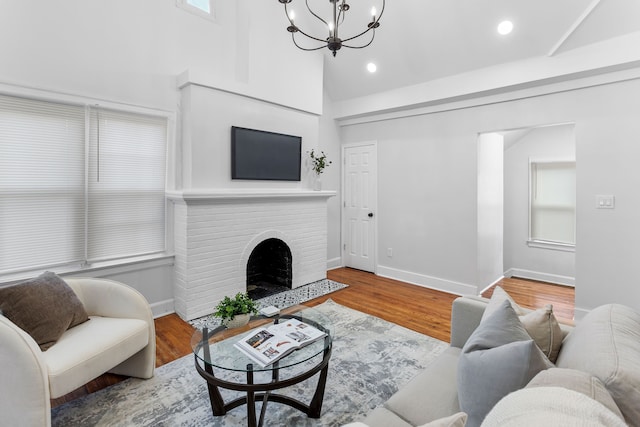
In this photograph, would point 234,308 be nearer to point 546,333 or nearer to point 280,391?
point 280,391

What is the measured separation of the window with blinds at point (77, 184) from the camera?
262cm

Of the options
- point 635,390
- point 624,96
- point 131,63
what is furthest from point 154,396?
point 624,96

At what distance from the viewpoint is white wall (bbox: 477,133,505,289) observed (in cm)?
422

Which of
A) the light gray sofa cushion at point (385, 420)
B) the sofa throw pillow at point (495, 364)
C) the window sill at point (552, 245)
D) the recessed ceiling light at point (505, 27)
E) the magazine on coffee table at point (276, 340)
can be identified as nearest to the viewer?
the sofa throw pillow at point (495, 364)

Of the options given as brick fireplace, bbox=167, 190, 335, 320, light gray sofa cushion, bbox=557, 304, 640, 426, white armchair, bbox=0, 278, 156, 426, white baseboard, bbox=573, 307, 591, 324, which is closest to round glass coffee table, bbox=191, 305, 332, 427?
white armchair, bbox=0, 278, 156, 426

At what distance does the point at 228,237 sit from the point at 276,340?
6.38ft

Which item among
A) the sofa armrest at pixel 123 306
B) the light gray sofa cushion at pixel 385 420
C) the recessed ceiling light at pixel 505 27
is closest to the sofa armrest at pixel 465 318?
the light gray sofa cushion at pixel 385 420

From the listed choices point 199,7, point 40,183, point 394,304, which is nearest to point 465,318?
point 394,304

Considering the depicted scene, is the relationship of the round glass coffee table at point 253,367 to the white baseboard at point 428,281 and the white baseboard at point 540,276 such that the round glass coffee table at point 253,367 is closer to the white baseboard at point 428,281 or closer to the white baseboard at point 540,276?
the white baseboard at point 428,281

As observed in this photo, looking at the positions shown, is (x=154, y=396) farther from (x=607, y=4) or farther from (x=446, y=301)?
(x=607, y=4)

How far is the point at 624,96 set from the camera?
3.14 m

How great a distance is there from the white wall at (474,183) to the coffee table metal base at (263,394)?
9.75 ft

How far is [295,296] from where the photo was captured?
4.03 m

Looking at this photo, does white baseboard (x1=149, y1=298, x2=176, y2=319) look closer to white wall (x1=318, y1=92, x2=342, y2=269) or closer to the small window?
white wall (x1=318, y1=92, x2=342, y2=269)
